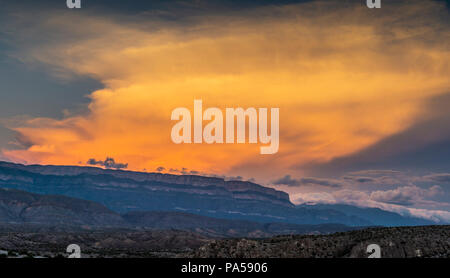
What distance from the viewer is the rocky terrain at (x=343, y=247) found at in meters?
90.3

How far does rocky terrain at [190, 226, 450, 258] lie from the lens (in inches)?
3556

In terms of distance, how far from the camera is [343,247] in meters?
96.2
